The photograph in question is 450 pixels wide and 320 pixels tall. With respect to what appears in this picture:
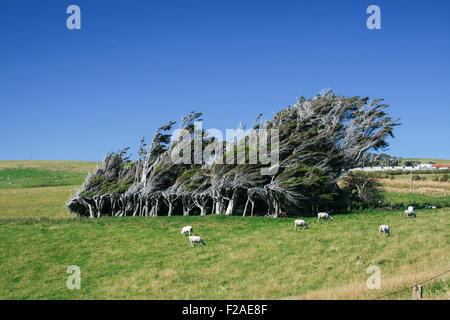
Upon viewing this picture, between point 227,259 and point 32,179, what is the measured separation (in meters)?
78.3

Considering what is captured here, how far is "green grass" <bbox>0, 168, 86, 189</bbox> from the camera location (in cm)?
7643

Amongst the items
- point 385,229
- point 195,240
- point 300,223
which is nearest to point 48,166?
point 195,240

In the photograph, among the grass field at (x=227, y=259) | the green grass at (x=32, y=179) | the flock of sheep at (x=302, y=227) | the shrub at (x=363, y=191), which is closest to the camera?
the grass field at (x=227, y=259)

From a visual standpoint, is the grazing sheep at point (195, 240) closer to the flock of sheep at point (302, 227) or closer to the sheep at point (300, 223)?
the flock of sheep at point (302, 227)

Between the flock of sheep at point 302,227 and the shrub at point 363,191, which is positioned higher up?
the shrub at point 363,191

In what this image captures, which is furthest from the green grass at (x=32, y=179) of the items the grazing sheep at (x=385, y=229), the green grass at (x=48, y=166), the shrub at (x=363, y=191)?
the grazing sheep at (x=385, y=229)

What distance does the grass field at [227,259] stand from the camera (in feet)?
47.5

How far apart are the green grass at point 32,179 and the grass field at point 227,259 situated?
4968cm

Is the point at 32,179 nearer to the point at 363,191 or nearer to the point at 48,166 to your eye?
→ the point at 48,166

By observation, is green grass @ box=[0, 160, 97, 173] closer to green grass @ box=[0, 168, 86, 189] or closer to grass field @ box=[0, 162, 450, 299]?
green grass @ box=[0, 168, 86, 189]

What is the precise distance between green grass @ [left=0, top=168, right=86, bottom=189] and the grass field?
49.7 meters

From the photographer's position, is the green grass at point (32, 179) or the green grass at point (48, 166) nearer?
the green grass at point (32, 179)
